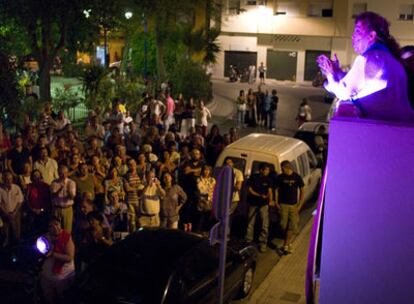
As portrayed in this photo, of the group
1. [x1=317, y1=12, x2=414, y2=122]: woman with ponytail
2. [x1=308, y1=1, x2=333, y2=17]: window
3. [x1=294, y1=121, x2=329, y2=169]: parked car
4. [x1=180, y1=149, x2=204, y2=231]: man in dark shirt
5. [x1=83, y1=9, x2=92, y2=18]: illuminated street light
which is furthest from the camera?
[x1=308, y1=1, x2=333, y2=17]: window

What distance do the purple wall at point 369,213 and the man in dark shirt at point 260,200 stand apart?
264 inches

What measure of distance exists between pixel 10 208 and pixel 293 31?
38.0 m

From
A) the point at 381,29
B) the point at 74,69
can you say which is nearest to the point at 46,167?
the point at 381,29

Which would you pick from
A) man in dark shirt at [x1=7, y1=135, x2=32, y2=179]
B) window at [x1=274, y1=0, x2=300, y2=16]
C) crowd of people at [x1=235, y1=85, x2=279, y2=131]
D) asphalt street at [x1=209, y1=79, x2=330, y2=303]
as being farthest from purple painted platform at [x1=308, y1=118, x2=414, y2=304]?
window at [x1=274, y1=0, x2=300, y2=16]

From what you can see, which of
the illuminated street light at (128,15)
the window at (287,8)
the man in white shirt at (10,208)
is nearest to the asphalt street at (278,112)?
the man in white shirt at (10,208)

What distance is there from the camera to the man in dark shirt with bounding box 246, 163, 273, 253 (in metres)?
11.3

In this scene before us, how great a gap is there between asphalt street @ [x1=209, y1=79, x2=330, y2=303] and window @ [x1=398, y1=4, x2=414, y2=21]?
760 centimetres

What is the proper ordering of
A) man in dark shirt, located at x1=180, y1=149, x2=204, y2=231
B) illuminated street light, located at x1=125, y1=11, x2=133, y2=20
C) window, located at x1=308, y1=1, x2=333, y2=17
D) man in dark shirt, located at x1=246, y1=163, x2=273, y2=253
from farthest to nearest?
1. window, located at x1=308, y1=1, x2=333, y2=17
2. illuminated street light, located at x1=125, y1=11, x2=133, y2=20
3. man in dark shirt, located at x1=180, y1=149, x2=204, y2=231
4. man in dark shirt, located at x1=246, y1=163, x2=273, y2=253

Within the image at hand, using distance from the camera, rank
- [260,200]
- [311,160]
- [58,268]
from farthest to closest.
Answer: [311,160]
[260,200]
[58,268]

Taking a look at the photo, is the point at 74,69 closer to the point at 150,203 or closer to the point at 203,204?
the point at 203,204

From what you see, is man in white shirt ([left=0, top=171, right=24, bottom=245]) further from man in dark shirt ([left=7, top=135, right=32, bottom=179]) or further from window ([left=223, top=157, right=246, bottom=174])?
window ([left=223, top=157, right=246, bottom=174])

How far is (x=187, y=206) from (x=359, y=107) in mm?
7308

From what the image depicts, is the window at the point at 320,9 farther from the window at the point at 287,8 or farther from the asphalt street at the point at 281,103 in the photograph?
the asphalt street at the point at 281,103

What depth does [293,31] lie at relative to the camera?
151 feet
